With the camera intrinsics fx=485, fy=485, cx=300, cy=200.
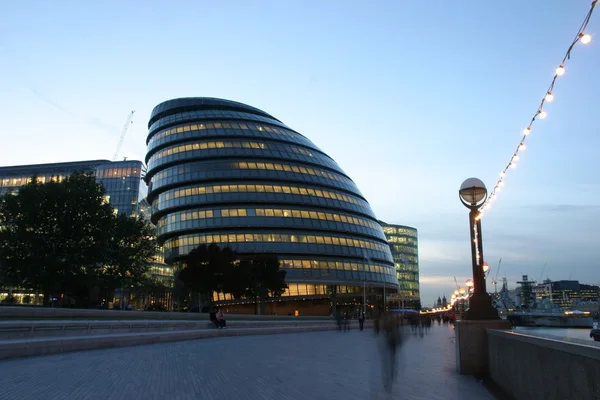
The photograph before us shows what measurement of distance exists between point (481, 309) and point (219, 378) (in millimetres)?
8195

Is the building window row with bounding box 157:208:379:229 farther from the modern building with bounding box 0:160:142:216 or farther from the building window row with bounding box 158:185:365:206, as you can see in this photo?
the modern building with bounding box 0:160:142:216

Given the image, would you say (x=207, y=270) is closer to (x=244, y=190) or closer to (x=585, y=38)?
(x=244, y=190)

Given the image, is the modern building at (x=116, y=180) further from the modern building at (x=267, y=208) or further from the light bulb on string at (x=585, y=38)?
the light bulb on string at (x=585, y=38)

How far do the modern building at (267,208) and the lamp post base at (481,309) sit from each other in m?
67.6

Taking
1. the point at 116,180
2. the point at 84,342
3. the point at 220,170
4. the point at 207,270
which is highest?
the point at 116,180

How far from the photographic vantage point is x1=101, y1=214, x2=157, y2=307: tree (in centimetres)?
5778

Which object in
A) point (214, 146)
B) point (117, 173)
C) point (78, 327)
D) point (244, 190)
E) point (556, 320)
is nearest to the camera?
point (78, 327)

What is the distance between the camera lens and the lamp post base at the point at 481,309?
14.8 m

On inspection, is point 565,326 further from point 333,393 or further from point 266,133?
point 333,393

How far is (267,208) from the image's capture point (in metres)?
84.8

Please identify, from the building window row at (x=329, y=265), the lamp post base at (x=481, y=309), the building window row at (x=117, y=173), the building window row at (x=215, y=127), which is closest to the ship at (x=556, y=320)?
the building window row at (x=329, y=265)

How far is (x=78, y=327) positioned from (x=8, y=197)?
35516mm

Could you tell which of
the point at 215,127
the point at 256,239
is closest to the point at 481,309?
the point at 256,239

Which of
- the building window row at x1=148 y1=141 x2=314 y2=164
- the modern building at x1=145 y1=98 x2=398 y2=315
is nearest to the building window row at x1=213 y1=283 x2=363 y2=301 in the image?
the modern building at x1=145 y1=98 x2=398 y2=315
